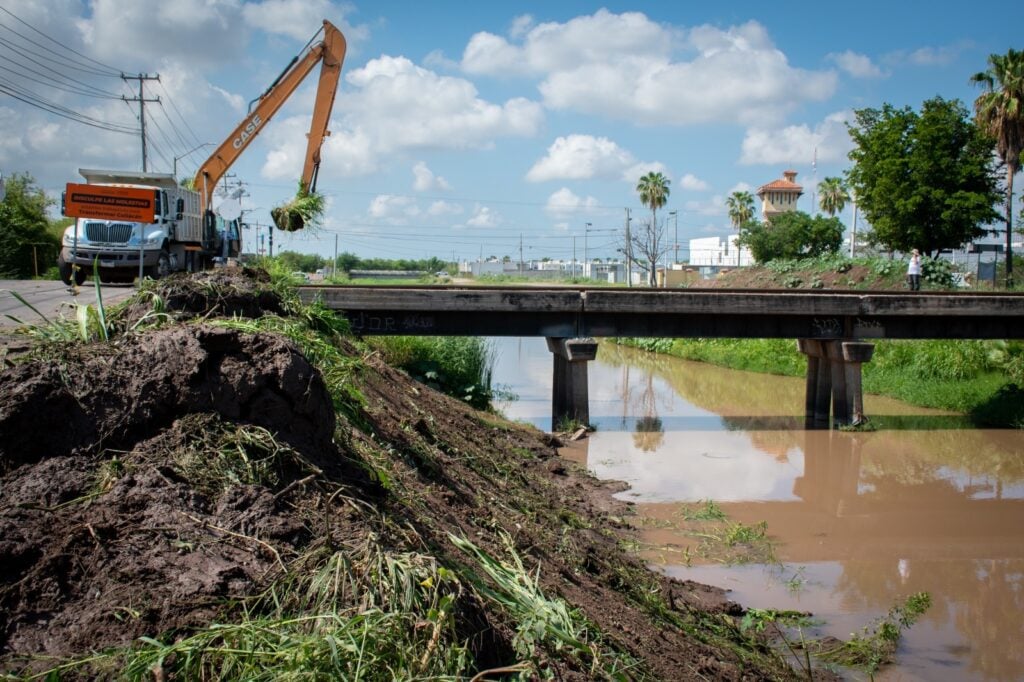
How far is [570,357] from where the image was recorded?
17812mm

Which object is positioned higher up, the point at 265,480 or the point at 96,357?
the point at 96,357

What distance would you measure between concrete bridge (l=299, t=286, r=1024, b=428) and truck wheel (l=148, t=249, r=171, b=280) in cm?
410

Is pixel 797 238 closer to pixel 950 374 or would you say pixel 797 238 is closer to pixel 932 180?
pixel 932 180

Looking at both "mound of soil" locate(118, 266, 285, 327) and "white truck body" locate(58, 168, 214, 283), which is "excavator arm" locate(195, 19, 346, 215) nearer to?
"white truck body" locate(58, 168, 214, 283)

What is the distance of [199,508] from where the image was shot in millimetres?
4098

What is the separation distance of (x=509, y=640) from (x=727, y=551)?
7363mm

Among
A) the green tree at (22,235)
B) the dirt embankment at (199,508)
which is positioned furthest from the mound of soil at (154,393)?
the green tree at (22,235)

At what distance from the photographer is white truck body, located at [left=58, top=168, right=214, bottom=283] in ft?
60.7

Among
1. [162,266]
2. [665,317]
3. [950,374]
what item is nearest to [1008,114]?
[950,374]

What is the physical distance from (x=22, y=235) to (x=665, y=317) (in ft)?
105

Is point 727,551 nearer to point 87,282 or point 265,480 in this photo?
point 265,480

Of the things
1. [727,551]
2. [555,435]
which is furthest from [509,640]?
[555,435]

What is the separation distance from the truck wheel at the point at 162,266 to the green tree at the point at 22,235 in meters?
19.5

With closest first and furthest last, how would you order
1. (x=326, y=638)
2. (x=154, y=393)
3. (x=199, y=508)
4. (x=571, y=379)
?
1. (x=326, y=638)
2. (x=199, y=508)
3. (x=154, y=393)
4. (x=571, y=379)
